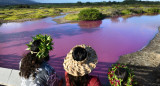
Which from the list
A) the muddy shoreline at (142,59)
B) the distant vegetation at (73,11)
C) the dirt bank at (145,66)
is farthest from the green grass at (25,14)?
the dirt bank at (145,66)

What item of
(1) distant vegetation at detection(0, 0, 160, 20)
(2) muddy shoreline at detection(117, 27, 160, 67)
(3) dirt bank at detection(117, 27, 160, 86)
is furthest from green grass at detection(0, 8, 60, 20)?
(3) dirt bank at detection(117, 27, 160, 86)

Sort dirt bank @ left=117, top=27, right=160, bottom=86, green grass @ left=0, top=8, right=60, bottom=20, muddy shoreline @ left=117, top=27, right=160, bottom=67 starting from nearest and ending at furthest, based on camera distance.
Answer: dirt bank @ left=117, top=27, right=160, bottom=86
muddy shoreline @ left=117, top=27, right=160, bottom=67
green grass @ left=0, top=8, right=60, bottom=20

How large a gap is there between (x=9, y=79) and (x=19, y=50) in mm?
3606

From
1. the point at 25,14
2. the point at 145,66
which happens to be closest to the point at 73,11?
the point at 25,14


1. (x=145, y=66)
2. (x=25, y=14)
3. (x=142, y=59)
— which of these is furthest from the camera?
(x=25, y=14)

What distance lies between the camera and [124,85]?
1536 millimetres

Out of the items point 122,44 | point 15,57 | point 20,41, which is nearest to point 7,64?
point 15,57

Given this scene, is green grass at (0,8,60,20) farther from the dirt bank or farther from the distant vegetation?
the dirt bank

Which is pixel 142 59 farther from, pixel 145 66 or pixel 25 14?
pixel 25 14

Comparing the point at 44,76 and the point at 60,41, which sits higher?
the point at 44,76

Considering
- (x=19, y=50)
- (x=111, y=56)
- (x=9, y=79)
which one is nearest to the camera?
(x=9, y=79)

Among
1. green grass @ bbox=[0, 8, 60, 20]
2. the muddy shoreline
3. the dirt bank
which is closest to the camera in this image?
the dirt bank

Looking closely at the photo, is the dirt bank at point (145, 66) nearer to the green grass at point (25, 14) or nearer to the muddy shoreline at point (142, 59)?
the muddy shoreline at point (142, 59)

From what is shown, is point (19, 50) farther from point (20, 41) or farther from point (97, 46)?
point (97, 46)
